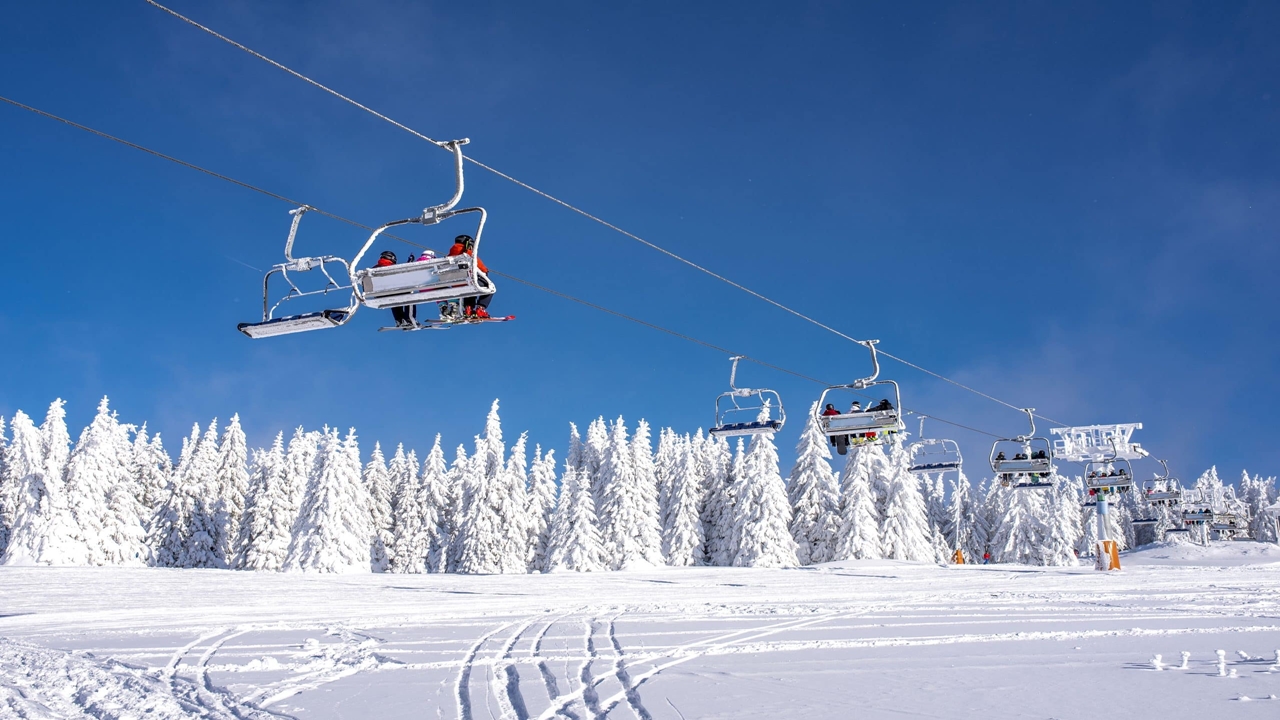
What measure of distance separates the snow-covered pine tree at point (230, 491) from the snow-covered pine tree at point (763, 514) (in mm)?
32582

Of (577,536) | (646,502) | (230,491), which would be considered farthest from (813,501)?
(230,491)

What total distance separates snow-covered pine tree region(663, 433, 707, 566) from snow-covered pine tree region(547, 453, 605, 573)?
6318 mm

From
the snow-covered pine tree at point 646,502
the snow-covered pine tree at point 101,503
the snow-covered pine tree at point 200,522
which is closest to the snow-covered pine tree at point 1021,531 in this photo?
the snow-covered pine tree at point 646,502

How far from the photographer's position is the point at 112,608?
18.1m

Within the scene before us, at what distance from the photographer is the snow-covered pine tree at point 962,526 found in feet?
234

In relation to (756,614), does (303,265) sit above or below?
above

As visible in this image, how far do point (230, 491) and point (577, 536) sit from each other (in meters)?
24.9

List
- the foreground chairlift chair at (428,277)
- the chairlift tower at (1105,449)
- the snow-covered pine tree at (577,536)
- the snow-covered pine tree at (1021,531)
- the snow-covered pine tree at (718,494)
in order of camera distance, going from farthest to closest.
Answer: the snow-covered pine tree at (1021,531) < the snow-covered pine tree at (718,494) < the snow-covered pine tree at (577,536) < the chairlift tower at (1105,449) < the foreground chairlift chair at (428,277)

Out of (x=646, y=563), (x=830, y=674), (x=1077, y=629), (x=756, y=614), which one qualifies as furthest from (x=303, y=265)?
(x=646, y=563)

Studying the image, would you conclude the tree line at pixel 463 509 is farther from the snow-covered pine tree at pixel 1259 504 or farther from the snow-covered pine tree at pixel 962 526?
the snow-covered pine tree at pixel 1259 504

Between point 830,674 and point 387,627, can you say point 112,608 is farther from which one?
point 830,674

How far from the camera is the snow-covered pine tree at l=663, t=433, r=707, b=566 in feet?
179

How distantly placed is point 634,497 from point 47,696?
45208 mm

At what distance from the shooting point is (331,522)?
151 ft
